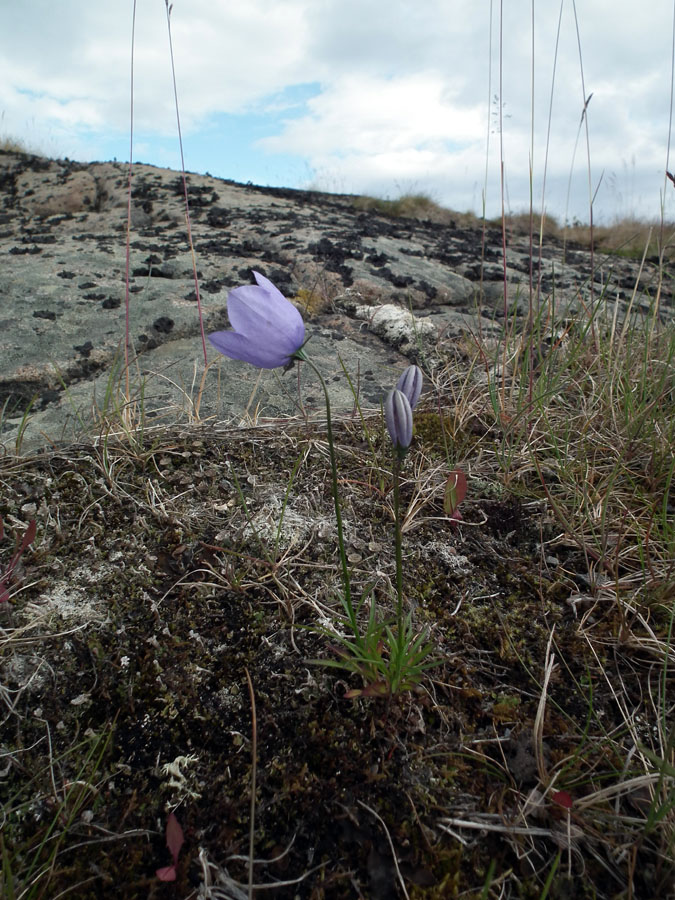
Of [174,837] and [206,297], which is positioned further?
[206,297]

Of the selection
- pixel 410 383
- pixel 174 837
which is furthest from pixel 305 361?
pixel 174 837

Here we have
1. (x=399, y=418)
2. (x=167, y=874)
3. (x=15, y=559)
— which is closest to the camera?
(x=167, y=874)

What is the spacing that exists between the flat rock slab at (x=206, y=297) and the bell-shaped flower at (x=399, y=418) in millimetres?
800

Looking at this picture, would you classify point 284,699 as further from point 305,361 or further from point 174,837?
point 305,361

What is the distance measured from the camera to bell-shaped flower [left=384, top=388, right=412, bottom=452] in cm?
111

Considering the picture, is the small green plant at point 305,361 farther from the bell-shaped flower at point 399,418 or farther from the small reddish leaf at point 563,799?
the small reddish leaf at point 563,799

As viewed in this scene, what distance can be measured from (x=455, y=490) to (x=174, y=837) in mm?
1182

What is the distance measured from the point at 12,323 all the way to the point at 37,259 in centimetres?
84

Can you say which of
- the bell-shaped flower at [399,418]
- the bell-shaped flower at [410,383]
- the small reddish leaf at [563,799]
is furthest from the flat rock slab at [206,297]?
the small reddish leaf at [563,799]

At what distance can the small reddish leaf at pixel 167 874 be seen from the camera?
965mm

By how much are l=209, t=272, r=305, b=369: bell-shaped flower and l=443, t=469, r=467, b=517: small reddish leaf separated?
0.77m

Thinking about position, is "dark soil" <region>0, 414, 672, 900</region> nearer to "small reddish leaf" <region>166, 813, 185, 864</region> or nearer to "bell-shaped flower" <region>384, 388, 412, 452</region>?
"small reddish leaf" <region>166, 813, 185, 864</region>

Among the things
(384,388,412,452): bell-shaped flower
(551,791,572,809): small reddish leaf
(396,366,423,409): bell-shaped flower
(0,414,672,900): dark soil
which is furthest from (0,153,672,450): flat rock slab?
(551,791,572,809): small reddish leaf

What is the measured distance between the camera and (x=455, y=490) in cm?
174
